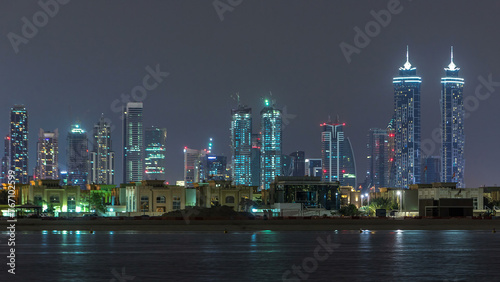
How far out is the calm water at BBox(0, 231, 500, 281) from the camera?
59.0 meters

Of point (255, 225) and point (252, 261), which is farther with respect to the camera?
point (255, 225)

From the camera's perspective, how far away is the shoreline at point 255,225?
145 m

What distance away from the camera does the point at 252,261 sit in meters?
70.9

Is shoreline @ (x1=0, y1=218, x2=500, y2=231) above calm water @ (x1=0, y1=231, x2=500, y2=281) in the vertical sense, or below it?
below

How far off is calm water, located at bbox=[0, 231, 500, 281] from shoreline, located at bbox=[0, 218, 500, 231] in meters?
46.4

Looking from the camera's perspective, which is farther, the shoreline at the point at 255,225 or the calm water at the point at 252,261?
the shoreline at the point at 255,225

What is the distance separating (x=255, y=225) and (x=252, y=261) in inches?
3287

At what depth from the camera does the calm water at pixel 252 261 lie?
59031 mm

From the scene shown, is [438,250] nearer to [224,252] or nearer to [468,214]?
[224,252]

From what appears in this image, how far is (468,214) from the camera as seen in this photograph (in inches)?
6540

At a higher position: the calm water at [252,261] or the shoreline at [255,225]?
the calm water at [252,261]

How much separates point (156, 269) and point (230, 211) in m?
107

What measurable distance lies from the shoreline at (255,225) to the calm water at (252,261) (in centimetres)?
4636

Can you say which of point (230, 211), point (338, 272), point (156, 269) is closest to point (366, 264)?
point (338, 272)
